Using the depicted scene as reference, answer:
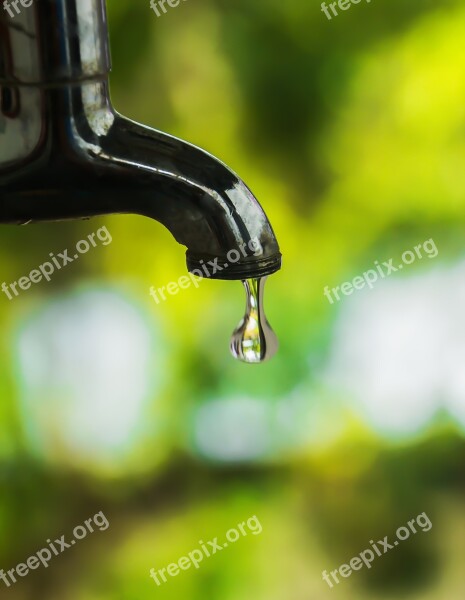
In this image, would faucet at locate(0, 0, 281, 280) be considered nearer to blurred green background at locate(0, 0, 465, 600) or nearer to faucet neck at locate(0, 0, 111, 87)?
faucet neck at locate(0, 0, 111, 87)

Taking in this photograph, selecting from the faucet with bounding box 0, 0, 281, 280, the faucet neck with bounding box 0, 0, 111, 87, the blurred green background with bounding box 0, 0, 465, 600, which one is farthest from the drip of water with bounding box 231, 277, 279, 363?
the blurred green background with bounding box 0, 0, 465, 600

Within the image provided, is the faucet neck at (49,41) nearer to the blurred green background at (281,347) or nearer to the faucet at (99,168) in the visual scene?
the faucet at (99,168)

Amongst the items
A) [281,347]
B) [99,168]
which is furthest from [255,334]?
[281,347]

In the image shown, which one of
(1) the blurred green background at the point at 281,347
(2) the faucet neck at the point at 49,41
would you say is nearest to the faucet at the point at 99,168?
(2) the faucet neck at the point at 49,41

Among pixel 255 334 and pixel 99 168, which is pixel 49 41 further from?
pixel 255 334

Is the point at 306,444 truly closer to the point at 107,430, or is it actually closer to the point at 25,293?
the point at 107,430

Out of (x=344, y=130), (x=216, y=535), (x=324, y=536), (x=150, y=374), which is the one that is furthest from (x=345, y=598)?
(x=344, y=130)
